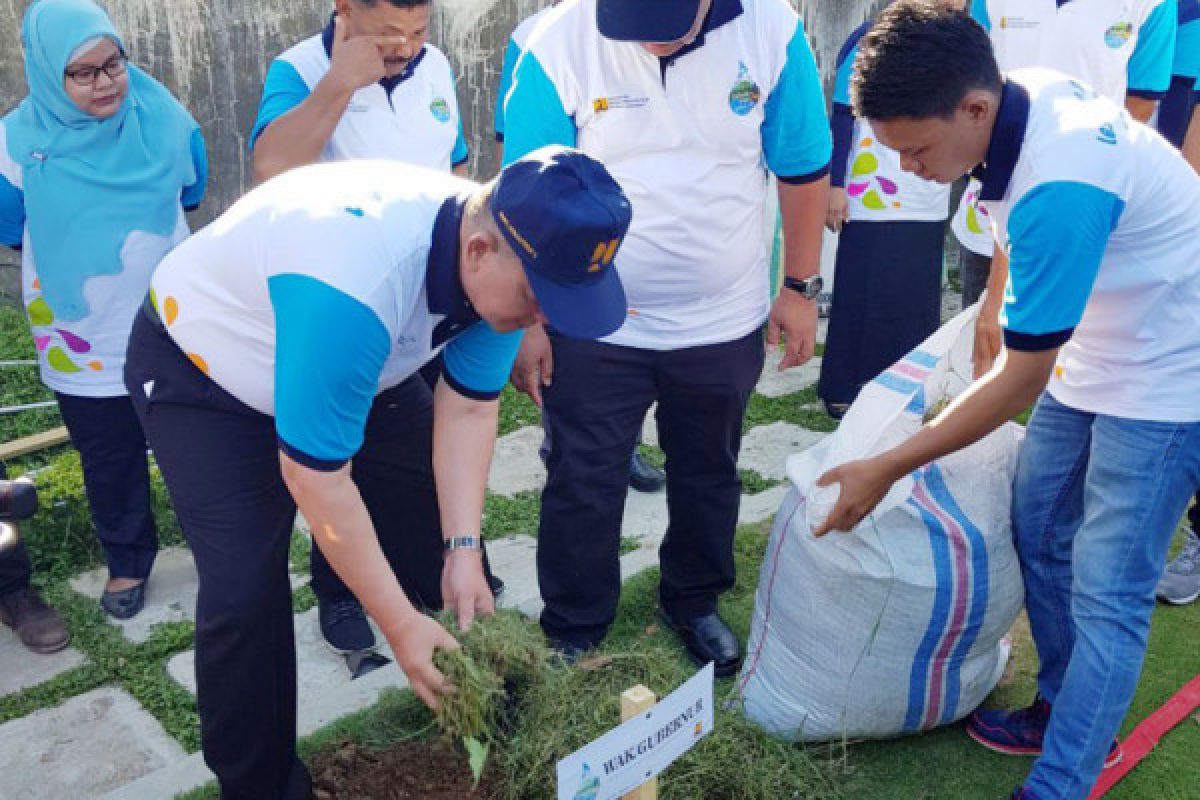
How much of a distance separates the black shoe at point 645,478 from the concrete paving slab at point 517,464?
349 mm

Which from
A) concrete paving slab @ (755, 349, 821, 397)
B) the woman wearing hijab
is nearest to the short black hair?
the woman wearing hijab

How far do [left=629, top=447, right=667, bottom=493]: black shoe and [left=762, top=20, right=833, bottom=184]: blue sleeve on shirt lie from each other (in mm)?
1618

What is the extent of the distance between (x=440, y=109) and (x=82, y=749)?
2.00m

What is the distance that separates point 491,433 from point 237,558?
0.59m

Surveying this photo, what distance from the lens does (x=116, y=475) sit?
3305 mm

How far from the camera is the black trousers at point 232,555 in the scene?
2133mm

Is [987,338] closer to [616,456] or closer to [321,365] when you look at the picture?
[616,456]

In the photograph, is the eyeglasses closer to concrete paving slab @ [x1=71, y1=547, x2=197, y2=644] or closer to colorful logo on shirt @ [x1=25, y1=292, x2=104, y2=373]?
colorful logo on shirt @ [x1=25, y1=292, x2=104, y2=373]

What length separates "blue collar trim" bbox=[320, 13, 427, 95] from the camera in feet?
10.3

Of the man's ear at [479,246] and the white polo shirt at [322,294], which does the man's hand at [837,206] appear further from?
the man's ear at [479,246]

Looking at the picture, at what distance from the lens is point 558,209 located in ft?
5.51

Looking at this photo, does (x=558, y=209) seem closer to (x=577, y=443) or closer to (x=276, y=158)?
(x=577, y=443)

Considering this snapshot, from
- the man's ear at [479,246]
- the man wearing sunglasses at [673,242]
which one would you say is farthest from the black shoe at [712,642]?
the man's ear at [479,246]

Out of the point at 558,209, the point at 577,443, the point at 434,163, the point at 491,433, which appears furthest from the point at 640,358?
the point at 558,209
